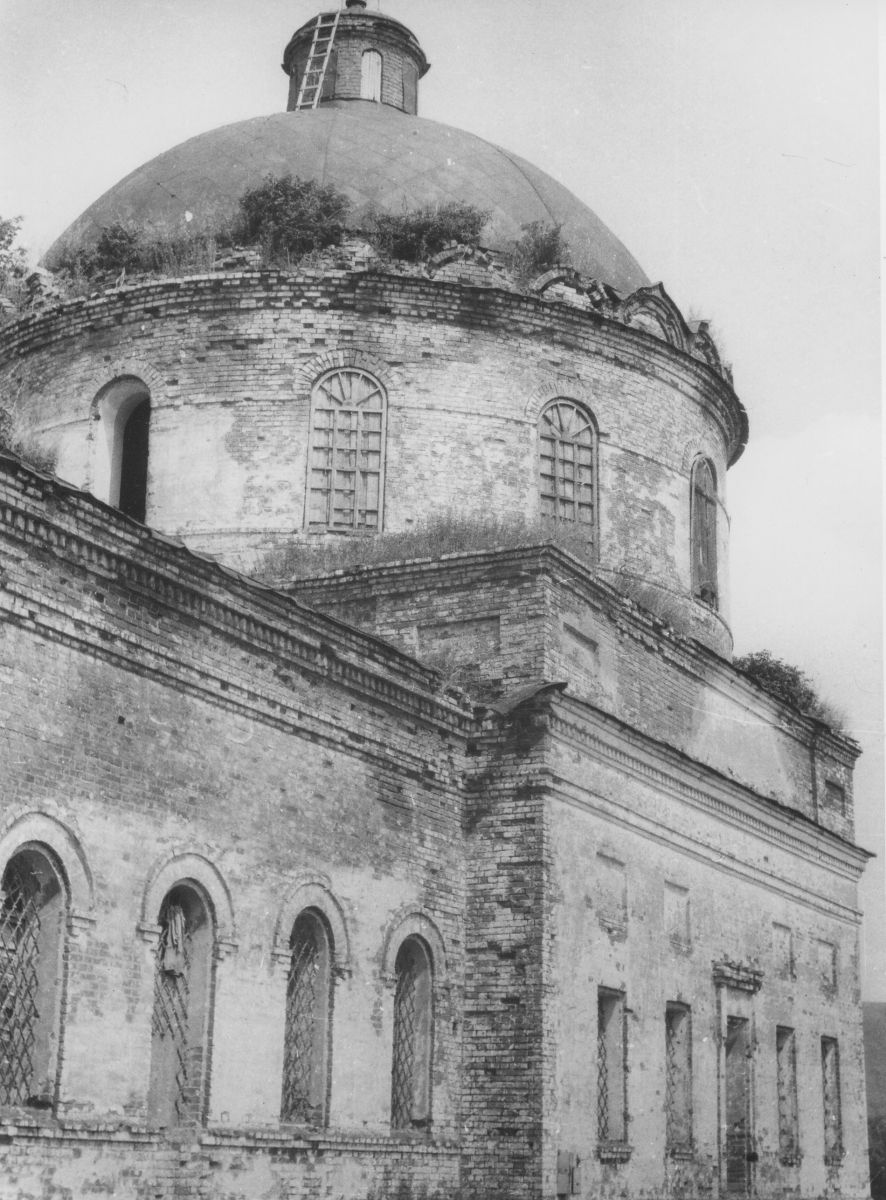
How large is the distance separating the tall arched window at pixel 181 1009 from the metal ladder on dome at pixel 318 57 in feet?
43.6

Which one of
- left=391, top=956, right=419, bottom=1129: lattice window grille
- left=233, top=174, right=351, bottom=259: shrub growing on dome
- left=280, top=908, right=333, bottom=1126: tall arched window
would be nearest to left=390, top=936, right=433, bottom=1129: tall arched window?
left=391, top=956, right=419, bottom=1129: lattice window grille

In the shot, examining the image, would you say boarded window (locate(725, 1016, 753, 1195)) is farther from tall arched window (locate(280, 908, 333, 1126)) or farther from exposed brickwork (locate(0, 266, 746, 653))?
tall arched window (locate(280, 908, 333, 1126))

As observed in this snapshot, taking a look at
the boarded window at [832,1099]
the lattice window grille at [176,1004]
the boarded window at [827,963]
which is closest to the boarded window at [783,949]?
the boarded window at [827,963]

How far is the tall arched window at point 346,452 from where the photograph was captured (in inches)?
702

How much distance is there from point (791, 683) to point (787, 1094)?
16.5 feet

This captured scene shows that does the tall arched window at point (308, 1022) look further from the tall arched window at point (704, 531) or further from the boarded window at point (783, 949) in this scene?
the tall arched window at point (704, 531)

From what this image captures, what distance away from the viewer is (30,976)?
10.4 meters

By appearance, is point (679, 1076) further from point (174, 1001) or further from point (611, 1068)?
point (174, 1001)

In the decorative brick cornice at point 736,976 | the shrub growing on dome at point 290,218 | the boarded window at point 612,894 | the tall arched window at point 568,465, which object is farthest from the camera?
the tall arched window at point 568,465

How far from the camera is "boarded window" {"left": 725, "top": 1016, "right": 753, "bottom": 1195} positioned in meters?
17.4

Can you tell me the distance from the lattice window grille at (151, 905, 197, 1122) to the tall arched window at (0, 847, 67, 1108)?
1.05 metres

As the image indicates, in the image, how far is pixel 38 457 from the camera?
17.8 metres

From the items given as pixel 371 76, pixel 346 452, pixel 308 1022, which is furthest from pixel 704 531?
pixel 308 1022

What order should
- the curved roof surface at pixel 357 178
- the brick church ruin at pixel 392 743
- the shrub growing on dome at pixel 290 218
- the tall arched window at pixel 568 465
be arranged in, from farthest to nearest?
the curved roof surface at pixel 357 178, the tall arched window at pixel 568 465, the shrub growing on dome at pixel 290 218, the brick church ruin at pixel 392 743
